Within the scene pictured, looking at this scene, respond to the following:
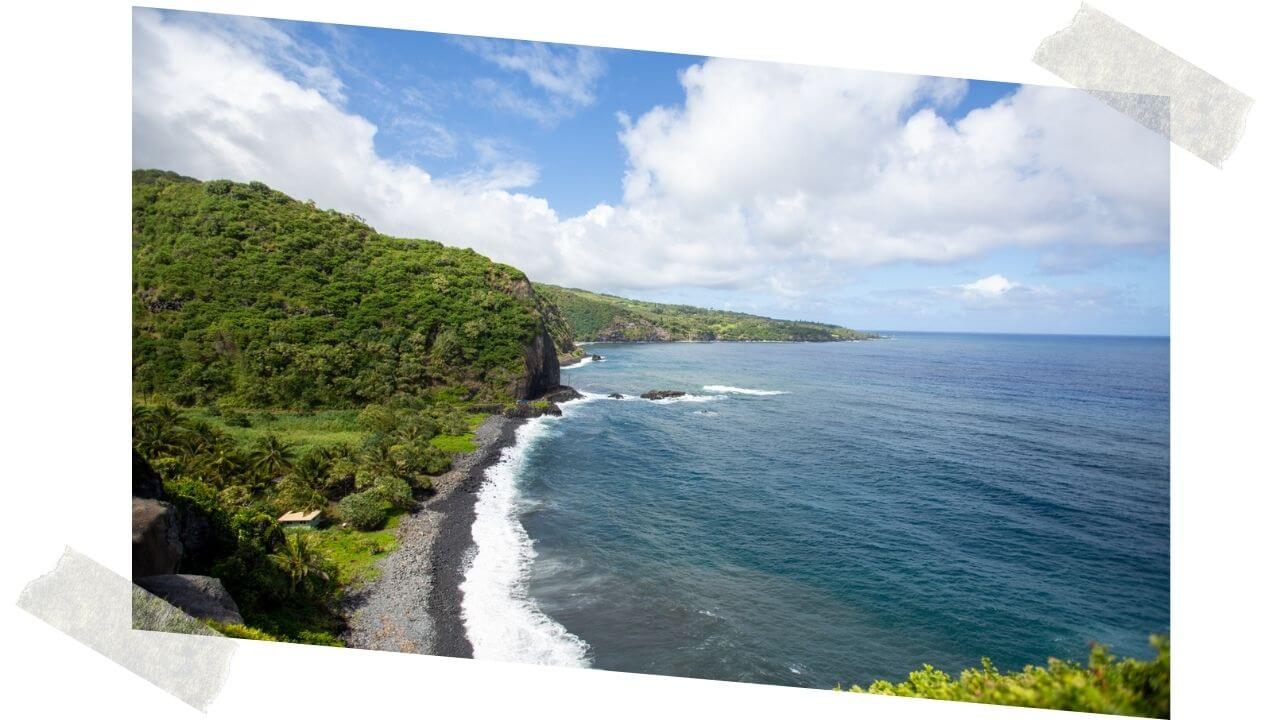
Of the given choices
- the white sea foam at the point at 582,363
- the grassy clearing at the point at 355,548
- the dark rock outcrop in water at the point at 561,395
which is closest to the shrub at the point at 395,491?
the grassy clearing at the point at 355,548

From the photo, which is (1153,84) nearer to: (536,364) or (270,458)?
(270,458)

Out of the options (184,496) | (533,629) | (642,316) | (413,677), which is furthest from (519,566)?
(642,316)

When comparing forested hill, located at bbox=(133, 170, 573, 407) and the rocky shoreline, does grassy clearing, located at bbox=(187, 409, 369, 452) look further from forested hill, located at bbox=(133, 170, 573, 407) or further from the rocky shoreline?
the rocky shoreline

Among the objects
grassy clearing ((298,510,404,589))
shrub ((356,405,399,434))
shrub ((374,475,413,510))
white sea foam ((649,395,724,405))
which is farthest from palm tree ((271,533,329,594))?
white sea foam ((649,395,724,405))

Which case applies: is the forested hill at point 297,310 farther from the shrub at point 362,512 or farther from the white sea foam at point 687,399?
the white sea foam at point 687,399
